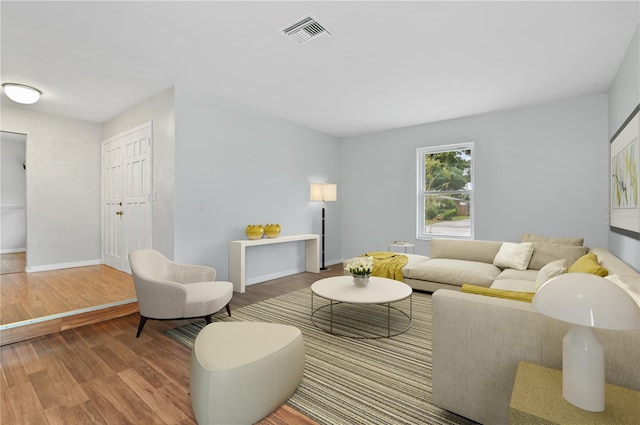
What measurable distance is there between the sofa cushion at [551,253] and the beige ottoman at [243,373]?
3093 millimetres

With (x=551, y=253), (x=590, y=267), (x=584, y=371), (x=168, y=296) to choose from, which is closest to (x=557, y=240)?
(x=551, y=253)

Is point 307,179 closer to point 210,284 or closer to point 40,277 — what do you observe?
point 210,284

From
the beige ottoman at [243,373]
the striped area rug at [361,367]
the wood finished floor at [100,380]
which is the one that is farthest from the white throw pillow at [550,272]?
the wood finished floor at [100,380]

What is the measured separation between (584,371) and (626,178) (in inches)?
110

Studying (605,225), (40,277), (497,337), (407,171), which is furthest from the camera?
(407,171)

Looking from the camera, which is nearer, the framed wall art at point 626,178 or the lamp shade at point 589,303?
the lamp shade at point 589,303

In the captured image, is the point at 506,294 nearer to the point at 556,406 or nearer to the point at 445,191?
the point at 556,406

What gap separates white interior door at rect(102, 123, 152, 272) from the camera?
164 inches

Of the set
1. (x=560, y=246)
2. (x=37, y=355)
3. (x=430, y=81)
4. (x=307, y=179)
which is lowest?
(x=37, y=355)

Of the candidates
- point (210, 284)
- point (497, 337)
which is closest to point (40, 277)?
point (210, 284)

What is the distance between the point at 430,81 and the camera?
3.54 metres

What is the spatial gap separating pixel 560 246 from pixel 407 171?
2.64 metres

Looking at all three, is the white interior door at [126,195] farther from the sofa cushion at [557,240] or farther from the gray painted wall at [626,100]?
the gray painted wall at [626,100]

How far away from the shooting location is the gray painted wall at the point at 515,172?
398cm
